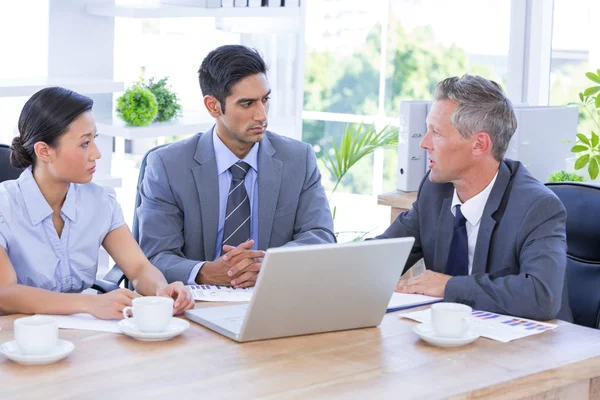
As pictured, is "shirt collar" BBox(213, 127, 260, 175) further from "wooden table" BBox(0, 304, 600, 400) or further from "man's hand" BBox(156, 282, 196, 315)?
"wooden table" BBox(0, 304, 600, 400)

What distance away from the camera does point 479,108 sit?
97.5 inches

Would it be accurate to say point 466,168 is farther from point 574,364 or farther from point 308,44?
point 308,44

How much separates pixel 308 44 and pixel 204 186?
9.26ft

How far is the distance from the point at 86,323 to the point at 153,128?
1934 millimetres

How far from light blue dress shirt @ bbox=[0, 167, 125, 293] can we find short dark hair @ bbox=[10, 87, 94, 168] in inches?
3.8

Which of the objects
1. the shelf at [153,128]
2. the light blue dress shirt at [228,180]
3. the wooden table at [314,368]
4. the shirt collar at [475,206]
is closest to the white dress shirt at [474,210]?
the shirt collar at [475,206]

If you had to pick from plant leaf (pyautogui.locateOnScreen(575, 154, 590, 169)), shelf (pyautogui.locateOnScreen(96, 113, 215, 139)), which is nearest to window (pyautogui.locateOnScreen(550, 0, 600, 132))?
plant leaf (pyautogui.locateOnScreen(575, 154, 590, 169))

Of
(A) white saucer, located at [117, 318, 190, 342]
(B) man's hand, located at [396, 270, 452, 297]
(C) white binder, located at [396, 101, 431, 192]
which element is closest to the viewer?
(A) white saucer, located at [117, 318, 190, 342]

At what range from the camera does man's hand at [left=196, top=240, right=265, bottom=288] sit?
246 cm

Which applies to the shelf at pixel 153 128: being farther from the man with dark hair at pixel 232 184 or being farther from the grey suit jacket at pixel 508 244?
the grey suit jacket at pixel 508 244

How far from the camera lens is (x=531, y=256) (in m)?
2.24

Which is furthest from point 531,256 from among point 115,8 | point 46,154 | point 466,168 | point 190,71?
point 190,71

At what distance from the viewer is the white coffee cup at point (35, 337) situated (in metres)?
1.67

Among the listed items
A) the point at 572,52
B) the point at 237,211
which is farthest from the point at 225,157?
the point at 572,52
